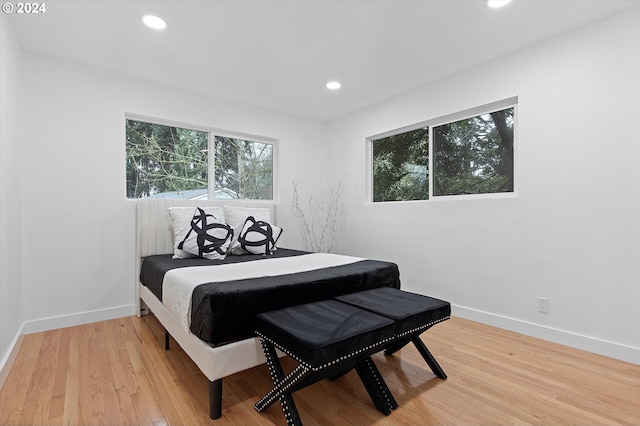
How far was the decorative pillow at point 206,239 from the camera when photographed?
112 inches

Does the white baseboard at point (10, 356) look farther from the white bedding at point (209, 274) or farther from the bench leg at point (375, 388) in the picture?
the bench leg at point (375, 388)

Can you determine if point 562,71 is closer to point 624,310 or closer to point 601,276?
point 601,276

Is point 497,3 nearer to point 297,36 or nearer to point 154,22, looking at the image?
point 297,36

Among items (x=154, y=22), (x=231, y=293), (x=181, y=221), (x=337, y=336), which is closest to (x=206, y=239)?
(x=181, y=221)

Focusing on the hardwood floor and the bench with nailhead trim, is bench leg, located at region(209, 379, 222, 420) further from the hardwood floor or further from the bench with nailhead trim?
the bench with nailhead trim

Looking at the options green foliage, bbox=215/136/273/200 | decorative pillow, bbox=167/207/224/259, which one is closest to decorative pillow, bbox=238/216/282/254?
decorative pillow, bbox=167/207/224/259

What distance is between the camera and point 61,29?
94.7 inches

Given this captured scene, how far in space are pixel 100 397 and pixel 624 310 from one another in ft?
11.0

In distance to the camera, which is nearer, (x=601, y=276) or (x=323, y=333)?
(x=323, y=333)

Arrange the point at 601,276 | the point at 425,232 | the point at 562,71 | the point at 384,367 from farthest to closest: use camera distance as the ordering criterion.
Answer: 1. the point at 425,232
2. the point at 562,71
3. the point at 601,276
4. the point at 384,367

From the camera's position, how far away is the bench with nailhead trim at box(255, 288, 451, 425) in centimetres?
137

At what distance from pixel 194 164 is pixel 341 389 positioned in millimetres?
2917

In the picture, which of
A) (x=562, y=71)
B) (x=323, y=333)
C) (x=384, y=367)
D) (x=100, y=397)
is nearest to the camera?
(x=323, y=333)

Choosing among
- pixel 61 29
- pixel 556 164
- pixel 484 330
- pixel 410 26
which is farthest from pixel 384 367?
pixel 61 29
